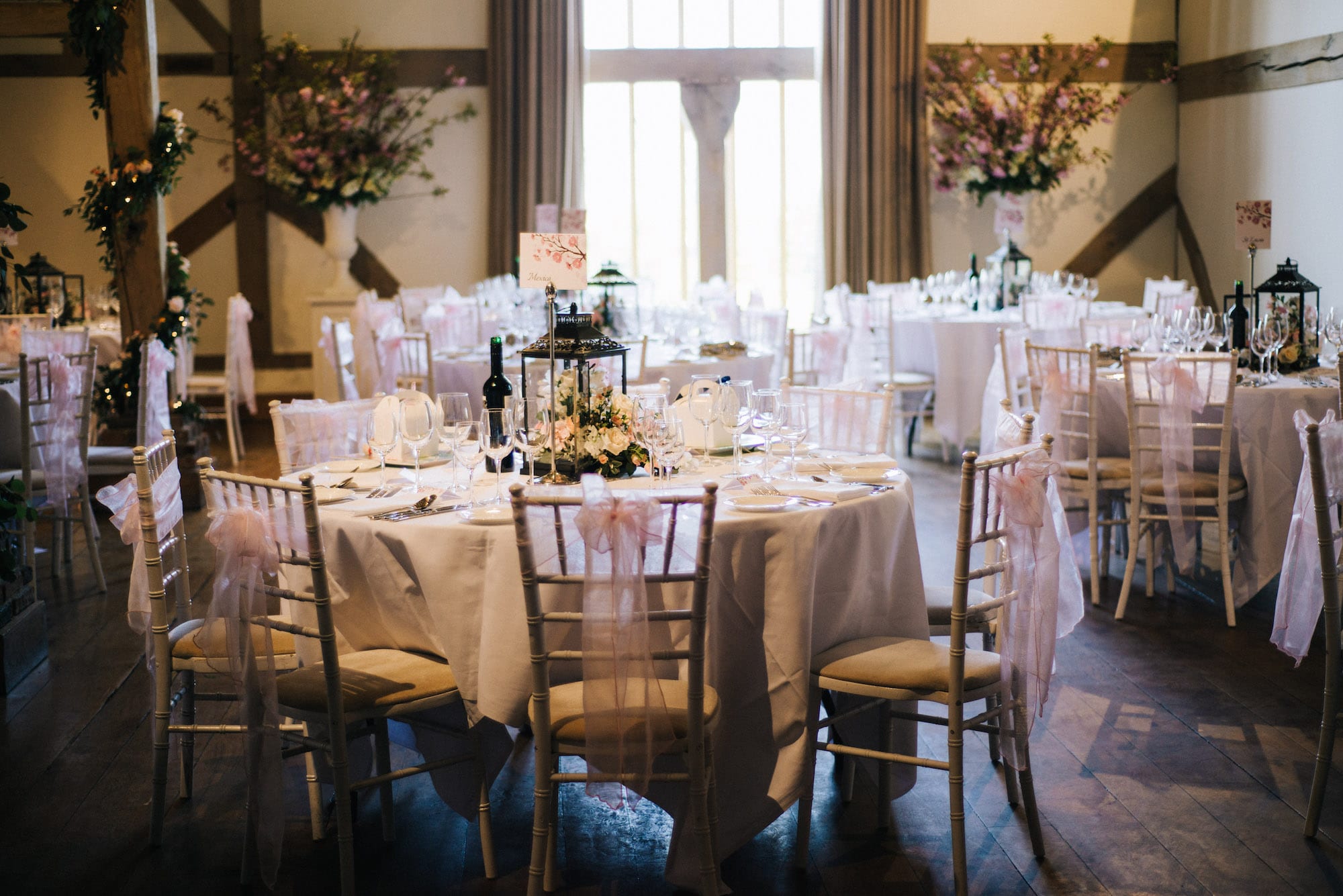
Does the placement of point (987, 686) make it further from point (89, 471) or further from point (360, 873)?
point (89, 471)

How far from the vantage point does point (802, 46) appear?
10.4 m

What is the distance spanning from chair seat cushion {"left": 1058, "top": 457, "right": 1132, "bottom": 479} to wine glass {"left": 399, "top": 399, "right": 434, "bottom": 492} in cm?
270

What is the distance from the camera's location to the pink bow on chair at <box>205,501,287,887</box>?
2.75 metres

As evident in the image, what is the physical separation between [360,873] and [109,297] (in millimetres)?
7084

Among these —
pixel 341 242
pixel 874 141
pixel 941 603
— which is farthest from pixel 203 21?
pixel 941 603

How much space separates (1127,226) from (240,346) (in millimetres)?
7207

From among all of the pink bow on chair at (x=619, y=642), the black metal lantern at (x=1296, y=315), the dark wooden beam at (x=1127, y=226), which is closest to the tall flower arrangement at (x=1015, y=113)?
the dark wooden beam at (x=1127, y=226)

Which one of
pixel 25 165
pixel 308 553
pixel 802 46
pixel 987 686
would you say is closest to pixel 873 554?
pixel 987 686

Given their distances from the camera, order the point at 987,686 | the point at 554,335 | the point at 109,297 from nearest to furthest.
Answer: the point at 987,686 → the point at 554,335 → the point at 109,297

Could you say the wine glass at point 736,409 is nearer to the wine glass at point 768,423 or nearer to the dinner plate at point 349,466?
the wine glass at point 768,423

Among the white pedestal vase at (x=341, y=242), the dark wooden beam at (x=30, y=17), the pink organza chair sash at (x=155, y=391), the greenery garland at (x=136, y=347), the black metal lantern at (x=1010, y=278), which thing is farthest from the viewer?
the white pedestal vase at (x=341, y=242)

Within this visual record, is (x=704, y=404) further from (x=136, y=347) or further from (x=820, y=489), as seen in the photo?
(x=136, y=347)

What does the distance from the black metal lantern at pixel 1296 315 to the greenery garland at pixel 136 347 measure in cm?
537

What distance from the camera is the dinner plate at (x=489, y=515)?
2896 mm
